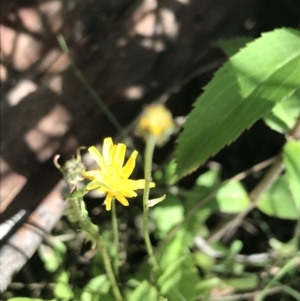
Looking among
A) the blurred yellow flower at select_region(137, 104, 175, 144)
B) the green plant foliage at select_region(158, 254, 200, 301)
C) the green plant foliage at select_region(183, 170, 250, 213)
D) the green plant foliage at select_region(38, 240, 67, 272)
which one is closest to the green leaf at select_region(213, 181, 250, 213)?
the green plant foliage at select_region(183, 170, 250, 213)

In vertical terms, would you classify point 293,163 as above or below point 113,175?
below

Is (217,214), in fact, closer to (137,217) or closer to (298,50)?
(137,217)

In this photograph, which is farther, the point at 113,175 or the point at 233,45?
the point at 233,45

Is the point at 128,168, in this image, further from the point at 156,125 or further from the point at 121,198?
the point at 156,125

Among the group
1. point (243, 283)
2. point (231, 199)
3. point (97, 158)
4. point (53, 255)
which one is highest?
point (97, 158)

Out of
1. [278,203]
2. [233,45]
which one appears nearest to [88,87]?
[233,45]

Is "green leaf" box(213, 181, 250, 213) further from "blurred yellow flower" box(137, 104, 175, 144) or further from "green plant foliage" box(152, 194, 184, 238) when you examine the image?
"blurred yellow flower" box(137, 104, 175, 144)

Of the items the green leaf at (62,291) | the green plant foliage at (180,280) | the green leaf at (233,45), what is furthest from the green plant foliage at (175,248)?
the green leaf at (233,45)
